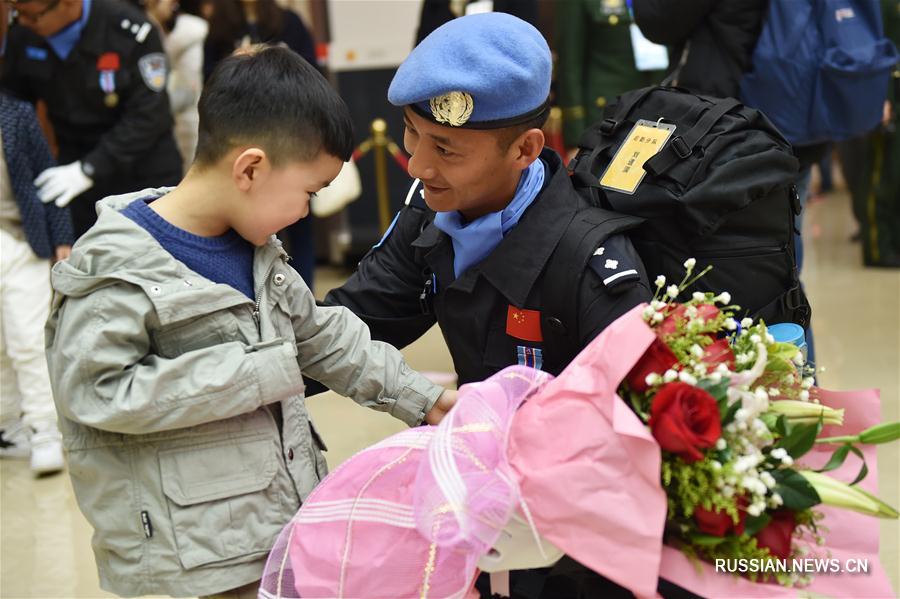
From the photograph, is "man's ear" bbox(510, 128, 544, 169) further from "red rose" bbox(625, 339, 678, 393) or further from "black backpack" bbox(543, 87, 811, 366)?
"red rose" bbox(625, 339, 678, 393)

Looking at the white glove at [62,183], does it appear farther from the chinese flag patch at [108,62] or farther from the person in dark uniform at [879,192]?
the person in dark uniform at [879,192]

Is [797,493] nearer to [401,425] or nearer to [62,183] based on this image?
[401,425]

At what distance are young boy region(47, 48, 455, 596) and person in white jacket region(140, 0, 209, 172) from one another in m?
3.52

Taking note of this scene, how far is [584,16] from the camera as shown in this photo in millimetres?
4891

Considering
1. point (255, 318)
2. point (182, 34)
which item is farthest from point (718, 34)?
point (182, 34)

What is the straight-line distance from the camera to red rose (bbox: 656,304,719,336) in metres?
1.53

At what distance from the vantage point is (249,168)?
1.65 metres

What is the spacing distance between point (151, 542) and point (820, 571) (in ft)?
3.37

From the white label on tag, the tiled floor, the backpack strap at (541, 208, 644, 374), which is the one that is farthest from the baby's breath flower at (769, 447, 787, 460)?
the white label on tag

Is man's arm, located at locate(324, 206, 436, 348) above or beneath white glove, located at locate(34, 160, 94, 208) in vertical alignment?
above

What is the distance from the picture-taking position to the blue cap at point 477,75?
183 centimetres

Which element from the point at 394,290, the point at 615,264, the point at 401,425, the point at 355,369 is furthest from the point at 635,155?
the point at 401,425

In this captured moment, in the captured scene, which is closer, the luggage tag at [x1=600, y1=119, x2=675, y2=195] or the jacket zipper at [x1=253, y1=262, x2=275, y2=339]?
the jacket zipper at [x1=253, y1=262, x2=275, y2=339]

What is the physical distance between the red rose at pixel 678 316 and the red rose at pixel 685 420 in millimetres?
133
